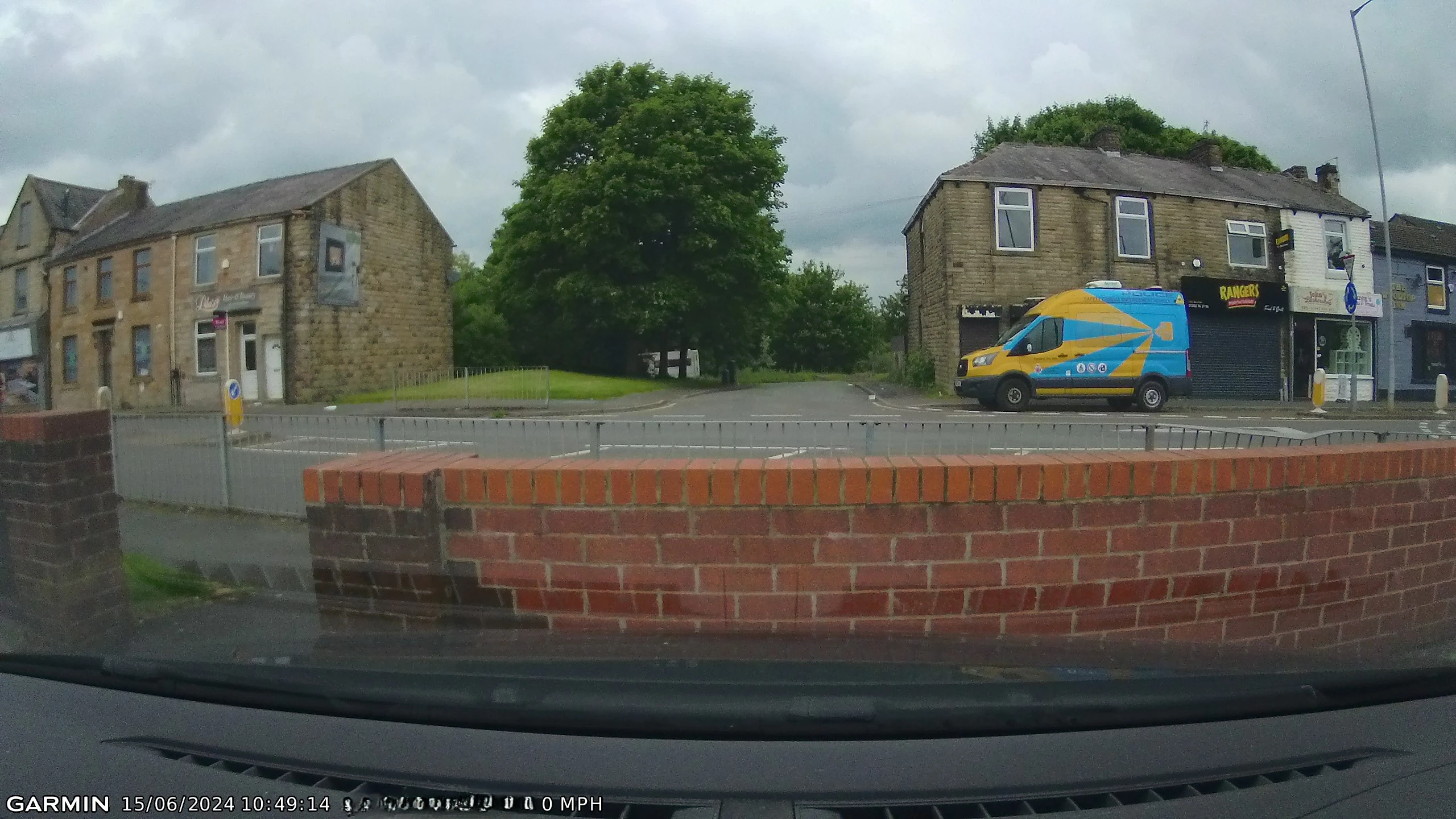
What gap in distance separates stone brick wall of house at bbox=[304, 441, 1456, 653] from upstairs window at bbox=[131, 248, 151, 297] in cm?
1900

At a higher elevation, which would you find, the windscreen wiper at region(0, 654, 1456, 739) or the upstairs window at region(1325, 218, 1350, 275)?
the upstairs window at region(1325, 218, 1350, 275)

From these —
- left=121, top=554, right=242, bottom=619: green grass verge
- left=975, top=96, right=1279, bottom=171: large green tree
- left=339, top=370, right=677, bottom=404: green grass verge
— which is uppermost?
left=975, top=96, right=1279, bottom=171: large green tree

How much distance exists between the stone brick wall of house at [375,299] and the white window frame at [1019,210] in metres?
17.8

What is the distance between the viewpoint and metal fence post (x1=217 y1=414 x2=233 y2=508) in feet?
24.2

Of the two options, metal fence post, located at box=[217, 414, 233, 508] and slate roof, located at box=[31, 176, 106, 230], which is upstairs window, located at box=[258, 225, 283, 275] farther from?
metal fence post, located at box=[217, 414, 233, 508]

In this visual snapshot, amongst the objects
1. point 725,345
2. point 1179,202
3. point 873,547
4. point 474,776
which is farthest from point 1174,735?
point 725,345

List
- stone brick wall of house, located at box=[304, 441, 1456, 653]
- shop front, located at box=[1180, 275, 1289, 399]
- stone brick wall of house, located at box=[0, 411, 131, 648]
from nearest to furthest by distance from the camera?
stone brick wall of house, located at box=[304, 441, 1456, 653] → stone brick wall of house, located at box=[0, 411, 131, 648] → shop front, located at box=[1180, 275, 1289, 399]

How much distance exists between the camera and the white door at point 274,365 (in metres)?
24.2

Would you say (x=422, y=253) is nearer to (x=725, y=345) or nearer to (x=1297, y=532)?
(x=725, y=345)

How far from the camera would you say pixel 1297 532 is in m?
3.44

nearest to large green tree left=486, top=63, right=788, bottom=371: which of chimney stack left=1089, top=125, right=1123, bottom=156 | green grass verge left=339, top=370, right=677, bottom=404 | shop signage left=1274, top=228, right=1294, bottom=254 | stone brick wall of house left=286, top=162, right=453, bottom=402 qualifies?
stone brick wall of house left=286, top=162, right=453, bottom=402

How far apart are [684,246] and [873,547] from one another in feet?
96.0

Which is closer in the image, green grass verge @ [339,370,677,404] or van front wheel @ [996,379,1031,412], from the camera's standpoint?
van front wheel @ [996,379,1031,412]

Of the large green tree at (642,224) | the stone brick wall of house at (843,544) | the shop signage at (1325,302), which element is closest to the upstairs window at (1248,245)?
the shop signage at (1325,302)
